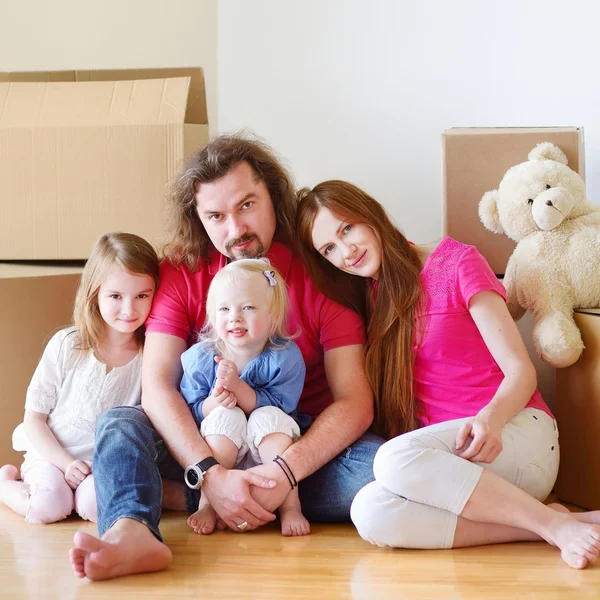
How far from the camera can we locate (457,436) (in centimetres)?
136

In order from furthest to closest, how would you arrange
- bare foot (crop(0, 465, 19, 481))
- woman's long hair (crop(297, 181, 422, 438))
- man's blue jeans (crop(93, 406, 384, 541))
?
bare foot (crop(0, 465, 19, 481))
woman's long hair (crop(297, 181, 422, 438))
man's blue jeans (crop(93, 406, 384, 541))

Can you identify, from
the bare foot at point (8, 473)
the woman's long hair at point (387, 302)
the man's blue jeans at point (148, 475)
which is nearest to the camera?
the man's blue jeans at point (148, 475)

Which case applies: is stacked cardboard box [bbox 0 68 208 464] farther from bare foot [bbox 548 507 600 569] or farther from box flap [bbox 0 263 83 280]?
bare foot [bbox 548 507 600 569]

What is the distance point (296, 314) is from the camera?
62.9 inches

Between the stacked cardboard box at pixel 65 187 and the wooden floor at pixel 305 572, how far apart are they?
0.48 metres

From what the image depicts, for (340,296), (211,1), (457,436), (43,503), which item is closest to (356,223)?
(340,296)

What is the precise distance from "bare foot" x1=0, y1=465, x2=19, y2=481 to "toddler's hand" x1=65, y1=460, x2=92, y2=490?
179mm

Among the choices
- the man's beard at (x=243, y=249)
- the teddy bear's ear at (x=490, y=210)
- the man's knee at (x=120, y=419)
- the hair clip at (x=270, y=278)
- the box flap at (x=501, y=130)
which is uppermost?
the box flap at (x=501, y=130)

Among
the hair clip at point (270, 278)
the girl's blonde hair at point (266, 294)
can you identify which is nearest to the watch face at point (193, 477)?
the girl's blonde hair at point (266, 294)

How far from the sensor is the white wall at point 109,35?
7.47ft

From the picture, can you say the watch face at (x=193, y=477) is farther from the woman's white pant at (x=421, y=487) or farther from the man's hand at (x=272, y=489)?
the woman's white pant at (x=421, y=487)

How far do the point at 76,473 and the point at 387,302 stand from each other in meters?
0.66

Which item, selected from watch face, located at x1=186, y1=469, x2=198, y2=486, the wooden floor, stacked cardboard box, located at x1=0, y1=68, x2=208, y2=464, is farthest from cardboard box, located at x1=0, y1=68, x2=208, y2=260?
the wooden floor

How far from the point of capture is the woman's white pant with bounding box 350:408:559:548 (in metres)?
1.29
